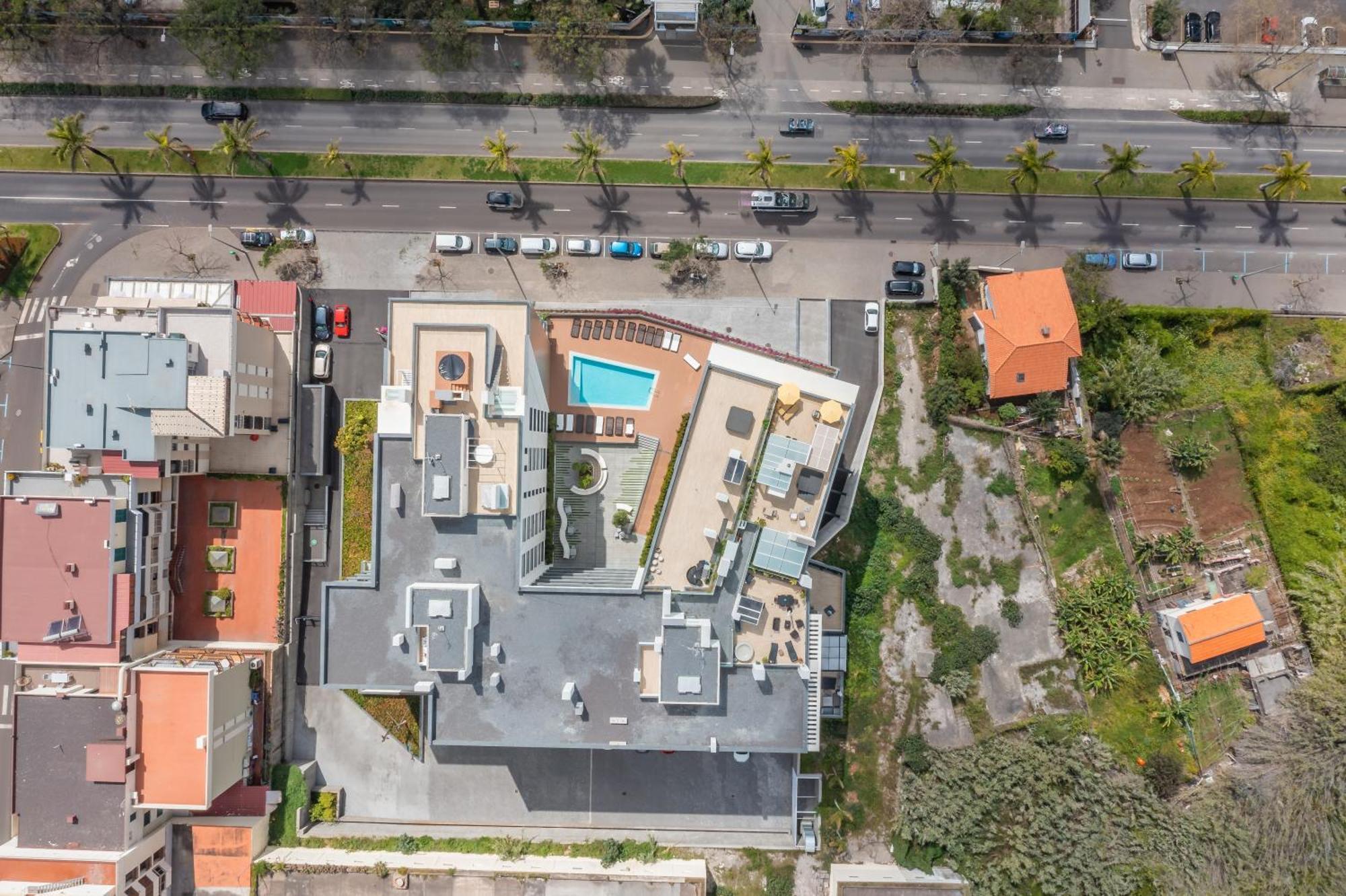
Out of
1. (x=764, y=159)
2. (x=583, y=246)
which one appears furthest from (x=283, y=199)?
(x=764, y=159)

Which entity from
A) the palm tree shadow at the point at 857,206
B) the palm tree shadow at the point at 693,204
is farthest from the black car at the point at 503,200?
the palm tree shadow at the point at 857,206

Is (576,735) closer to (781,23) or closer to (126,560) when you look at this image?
(126,560)

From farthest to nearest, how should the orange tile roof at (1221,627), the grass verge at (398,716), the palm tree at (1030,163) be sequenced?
the grass verge at (398,716)
the palm tree at (1030,163)
the orange tile roof at (1221,627)

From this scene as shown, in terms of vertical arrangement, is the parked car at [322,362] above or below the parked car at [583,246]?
below

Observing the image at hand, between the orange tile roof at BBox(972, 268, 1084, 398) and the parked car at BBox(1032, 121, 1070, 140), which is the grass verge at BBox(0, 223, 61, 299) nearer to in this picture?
the orange tile roof at BBox(972, 268, 1084, 398)

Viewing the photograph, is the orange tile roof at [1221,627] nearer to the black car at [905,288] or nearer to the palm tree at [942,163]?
the black car at [905,288]

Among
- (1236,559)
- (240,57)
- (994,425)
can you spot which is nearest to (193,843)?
(240,57)
